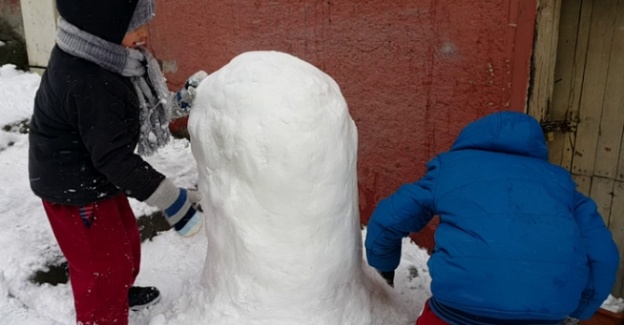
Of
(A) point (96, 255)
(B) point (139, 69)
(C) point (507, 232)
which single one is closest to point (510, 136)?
Answer: (C) point (507, 232)

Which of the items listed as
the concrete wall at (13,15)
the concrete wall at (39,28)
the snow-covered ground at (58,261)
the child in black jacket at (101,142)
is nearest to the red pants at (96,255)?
the child in black jacket at (101,142)

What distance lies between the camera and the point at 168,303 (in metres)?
3.11

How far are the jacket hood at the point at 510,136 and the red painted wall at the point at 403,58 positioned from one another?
→ 2.96 feet

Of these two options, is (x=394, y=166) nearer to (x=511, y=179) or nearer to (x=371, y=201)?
(x=371, y=201)

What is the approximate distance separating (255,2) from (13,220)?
2.13 metres

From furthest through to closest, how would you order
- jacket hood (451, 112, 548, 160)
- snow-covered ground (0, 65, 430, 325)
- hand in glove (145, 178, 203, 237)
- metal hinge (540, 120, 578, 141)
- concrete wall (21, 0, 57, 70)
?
concrete wall (21, 0, 57, 70)
metal hinge (540, 120, 578, 141)
snow-covered ground (0, 65, 430, 325)
hand in glove (145, 178, 203, 237)
jacket hood (451, 112, 548, 160)

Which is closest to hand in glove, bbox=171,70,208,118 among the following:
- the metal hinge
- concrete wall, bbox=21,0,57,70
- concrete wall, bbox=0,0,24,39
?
the metal hinge

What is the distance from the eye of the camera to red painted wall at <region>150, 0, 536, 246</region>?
299 cm

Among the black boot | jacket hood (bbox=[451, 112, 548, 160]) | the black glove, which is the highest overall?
jacket hood (bbox=[451, 112, 548, 160])

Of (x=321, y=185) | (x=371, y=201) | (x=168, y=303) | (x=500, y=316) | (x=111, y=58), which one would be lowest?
(x=168, y=303)

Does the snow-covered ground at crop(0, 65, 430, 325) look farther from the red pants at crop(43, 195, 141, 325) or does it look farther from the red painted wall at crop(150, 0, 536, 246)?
the red painted wall at crop(150, 0, 536, 246)

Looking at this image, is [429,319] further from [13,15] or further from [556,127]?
[13,15]

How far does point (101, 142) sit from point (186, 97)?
20.7 inches

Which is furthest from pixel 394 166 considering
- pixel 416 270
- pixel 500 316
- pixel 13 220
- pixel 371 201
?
pixel 13 220
